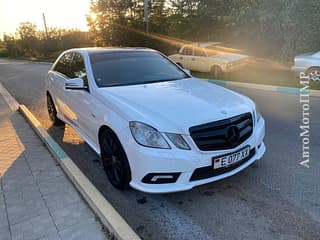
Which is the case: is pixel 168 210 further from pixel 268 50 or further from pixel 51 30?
pixel 51 30

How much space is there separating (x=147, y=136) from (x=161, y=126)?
17cm

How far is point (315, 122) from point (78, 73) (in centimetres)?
434

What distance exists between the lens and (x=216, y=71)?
11.9 metres

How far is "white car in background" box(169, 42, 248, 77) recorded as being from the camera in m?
11.6

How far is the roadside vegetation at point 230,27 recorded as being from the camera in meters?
11.6

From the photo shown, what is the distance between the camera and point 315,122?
18.1ft

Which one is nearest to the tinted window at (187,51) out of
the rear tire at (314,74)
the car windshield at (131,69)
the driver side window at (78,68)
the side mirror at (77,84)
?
the rear tire at (314,74)

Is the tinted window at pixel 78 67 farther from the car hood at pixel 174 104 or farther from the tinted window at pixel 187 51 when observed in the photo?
the tinted window at pixel 187 51

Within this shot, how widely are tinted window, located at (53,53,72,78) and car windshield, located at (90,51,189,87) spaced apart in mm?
847

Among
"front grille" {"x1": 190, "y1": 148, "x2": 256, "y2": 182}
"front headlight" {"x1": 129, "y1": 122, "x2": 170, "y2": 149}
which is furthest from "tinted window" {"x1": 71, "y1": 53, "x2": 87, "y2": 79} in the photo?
"front grille" {"x1": 190, "y1": 148, "x2": 256, "y2": 182}

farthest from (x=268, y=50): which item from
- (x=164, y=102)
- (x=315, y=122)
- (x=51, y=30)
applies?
(x=51, y=30)

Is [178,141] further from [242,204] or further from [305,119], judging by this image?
[305,119]

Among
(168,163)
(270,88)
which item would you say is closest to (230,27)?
(270,88)

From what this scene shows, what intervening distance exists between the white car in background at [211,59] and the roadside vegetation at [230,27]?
389 mm
